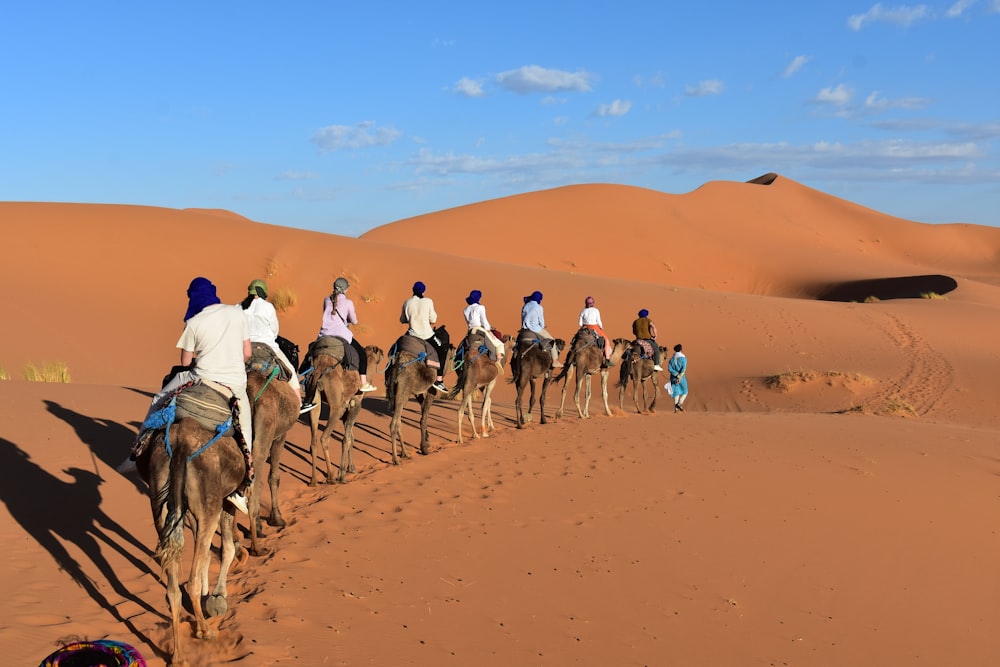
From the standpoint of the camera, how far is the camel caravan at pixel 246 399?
6.57 meters

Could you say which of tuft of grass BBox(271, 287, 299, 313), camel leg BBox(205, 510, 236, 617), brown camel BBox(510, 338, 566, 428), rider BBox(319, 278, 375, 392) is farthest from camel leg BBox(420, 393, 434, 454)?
tuft of grass BBox(271, 287, 299, 313)

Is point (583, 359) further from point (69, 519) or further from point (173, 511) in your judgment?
point (173, 511)

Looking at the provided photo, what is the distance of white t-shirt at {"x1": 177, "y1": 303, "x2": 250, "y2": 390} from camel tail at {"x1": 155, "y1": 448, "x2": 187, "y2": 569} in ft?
2.88

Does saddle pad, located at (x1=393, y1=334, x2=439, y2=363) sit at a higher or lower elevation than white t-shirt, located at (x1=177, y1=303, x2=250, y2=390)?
lower

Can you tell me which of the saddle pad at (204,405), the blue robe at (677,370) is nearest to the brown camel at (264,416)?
the saddle pad at (204,405)

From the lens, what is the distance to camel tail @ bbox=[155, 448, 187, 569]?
6.35 metres

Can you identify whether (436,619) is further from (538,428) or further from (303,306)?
(303,306)

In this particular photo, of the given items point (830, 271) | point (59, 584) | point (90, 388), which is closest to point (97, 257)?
point (90, 388)

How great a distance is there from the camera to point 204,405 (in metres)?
6.86

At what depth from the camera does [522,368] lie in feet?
57.2

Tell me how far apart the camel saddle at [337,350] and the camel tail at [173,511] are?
5.46m

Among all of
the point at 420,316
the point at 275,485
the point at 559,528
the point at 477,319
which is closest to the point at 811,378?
the point at 477,319

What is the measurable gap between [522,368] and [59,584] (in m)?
11.0

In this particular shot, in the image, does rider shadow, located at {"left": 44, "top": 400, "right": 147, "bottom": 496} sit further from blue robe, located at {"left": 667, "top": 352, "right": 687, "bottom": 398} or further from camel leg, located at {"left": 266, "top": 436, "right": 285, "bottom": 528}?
blue robe, located at {"left": 667, "top": 352, "right": 687, "bottom": 398}
